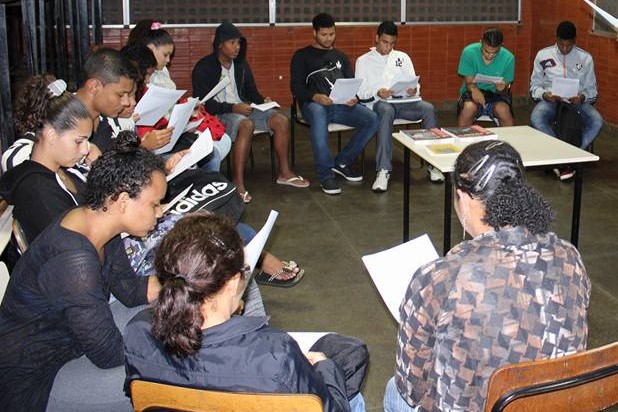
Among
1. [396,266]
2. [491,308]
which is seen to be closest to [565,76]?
[396,266]

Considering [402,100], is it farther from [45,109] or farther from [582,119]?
[45,109]

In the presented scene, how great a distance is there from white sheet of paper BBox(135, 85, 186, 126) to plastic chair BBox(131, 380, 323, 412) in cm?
226

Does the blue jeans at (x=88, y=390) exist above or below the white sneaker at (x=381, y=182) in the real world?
above

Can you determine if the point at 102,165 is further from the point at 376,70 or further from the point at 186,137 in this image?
the point at 376,70

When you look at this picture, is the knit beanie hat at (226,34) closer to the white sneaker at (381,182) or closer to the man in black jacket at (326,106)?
the man in black jacket at (326,106)

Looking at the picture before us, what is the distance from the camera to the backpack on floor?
18.8 feet

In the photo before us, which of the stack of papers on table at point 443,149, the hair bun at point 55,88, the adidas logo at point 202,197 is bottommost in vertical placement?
the adidas logo at point 202,197

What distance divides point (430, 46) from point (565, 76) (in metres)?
2.26

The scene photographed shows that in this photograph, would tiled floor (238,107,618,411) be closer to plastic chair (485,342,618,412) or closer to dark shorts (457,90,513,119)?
dark shorts (457,90,513,119)

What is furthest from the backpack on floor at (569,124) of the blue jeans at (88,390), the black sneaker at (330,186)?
the blue jeans at (88,390)

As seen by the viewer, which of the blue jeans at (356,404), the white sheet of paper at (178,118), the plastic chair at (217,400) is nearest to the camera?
the plastic chair at (217,400)

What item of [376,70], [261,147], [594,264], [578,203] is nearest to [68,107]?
[578,203]

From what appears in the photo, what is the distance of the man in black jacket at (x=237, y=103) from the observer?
5.52 metres

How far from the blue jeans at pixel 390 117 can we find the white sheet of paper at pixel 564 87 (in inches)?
38.3
